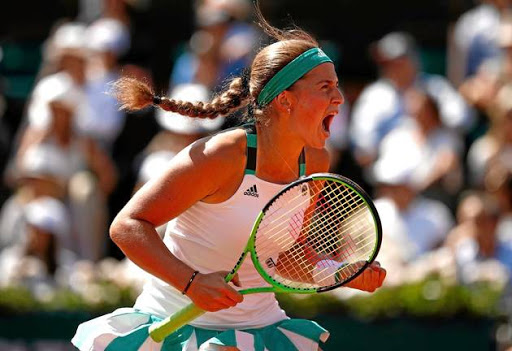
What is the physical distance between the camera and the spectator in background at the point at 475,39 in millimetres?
8578

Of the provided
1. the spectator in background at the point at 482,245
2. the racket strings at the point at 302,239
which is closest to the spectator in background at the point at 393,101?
the spectator in background at the point at 482,245

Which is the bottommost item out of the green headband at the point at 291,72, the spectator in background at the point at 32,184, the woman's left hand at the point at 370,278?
the spectator in background at the point at 32,184

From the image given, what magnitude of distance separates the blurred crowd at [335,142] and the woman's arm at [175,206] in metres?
3.33

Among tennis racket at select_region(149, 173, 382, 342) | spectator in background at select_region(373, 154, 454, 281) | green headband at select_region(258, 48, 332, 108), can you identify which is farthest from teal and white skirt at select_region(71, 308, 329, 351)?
spectator in background at select_region(373, 154, 454, 281)

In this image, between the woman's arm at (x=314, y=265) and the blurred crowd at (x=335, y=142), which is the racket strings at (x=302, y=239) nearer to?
the woman's arm at (x=314, y=265)

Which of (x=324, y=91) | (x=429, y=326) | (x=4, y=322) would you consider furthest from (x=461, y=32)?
(x=324, y=91)

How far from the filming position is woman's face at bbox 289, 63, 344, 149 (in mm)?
3941

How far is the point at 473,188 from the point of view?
8.05 meters

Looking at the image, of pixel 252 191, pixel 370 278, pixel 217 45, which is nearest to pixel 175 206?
pixel 252 191

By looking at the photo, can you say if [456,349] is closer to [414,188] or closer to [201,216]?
[414,188]

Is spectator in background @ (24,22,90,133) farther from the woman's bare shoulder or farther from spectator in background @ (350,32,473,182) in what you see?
the woman's bare shoulder

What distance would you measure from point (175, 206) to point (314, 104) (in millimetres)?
571

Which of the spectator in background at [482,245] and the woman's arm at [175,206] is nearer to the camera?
the woman's arm at [175,206]

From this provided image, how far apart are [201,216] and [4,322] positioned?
342 cm
